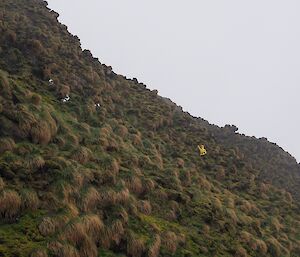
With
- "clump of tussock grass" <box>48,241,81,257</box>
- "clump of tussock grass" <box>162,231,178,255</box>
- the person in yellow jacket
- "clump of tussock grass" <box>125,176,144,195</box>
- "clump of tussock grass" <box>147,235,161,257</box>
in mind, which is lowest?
"clump of tussock grass" <box>48,241,81,257</box>

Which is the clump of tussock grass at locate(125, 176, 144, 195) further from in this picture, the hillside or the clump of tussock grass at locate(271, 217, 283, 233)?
the clump of tussock grass at locate(271, 217, 283, 233)

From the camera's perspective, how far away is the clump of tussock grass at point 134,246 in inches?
480

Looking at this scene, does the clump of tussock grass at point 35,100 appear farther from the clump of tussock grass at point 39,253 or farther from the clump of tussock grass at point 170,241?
the clump of tussock grass at point 39,253

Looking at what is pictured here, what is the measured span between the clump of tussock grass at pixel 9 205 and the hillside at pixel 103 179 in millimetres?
28

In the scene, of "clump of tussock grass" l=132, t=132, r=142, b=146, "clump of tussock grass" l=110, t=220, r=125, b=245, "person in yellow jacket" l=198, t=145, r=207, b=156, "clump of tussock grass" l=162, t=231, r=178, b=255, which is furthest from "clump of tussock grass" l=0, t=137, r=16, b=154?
"person in yellow jacket" l=198, t=145, r=207, b=156

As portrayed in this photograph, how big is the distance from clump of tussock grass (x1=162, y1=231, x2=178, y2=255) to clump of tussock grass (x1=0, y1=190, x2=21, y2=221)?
4.79m

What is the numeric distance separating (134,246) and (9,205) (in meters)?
3.80

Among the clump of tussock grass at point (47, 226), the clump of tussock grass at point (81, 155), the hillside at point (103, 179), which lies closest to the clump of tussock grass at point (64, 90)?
the hillside at point (103, 179)

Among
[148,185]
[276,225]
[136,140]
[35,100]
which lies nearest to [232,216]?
[276,225]

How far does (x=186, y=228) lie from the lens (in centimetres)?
1566

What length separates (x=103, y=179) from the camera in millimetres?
15078

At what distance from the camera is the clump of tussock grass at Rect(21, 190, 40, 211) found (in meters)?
11.8

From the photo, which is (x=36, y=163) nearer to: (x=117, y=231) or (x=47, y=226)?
(x=47, y=226)

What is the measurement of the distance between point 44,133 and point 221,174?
1461 cm
